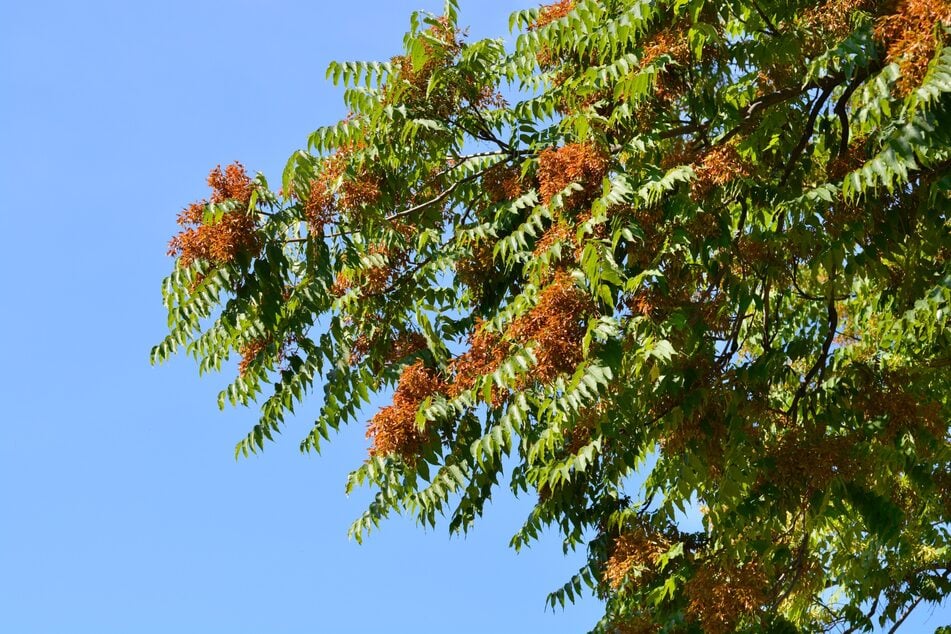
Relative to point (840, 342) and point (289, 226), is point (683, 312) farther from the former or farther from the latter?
point (840, 342)

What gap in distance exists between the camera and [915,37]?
15.5ft

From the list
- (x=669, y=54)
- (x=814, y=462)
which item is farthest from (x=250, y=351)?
(x=814, y=462)

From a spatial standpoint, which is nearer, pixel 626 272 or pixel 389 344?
pixel 626 272

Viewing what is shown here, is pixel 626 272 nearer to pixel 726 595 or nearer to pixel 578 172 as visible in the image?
pixel 578 172

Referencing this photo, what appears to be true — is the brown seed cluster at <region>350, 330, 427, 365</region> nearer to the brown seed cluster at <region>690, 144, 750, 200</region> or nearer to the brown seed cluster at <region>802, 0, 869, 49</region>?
the brown seed cluster at <region>690, 144, 750, 200</region>

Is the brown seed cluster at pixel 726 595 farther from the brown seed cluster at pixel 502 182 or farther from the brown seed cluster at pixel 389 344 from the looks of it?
the brown seed cluster at pixel 502 182

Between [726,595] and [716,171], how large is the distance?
2.01 m

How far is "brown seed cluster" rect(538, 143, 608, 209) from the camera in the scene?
5594mm

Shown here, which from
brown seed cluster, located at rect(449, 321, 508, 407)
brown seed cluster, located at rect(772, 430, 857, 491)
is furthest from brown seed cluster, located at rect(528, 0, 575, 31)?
brown seed cluster, located at rect(772, 430, 857, 491)

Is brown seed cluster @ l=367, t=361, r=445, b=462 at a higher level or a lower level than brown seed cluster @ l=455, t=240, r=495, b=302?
lower

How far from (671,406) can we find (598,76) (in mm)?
1708

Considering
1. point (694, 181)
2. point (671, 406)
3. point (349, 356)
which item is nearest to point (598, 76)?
point (694, 181)

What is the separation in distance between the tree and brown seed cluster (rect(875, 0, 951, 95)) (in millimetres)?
13

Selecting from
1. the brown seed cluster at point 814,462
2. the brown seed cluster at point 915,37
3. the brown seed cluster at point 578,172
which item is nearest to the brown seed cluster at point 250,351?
the brown seed cluster at point 578,172
